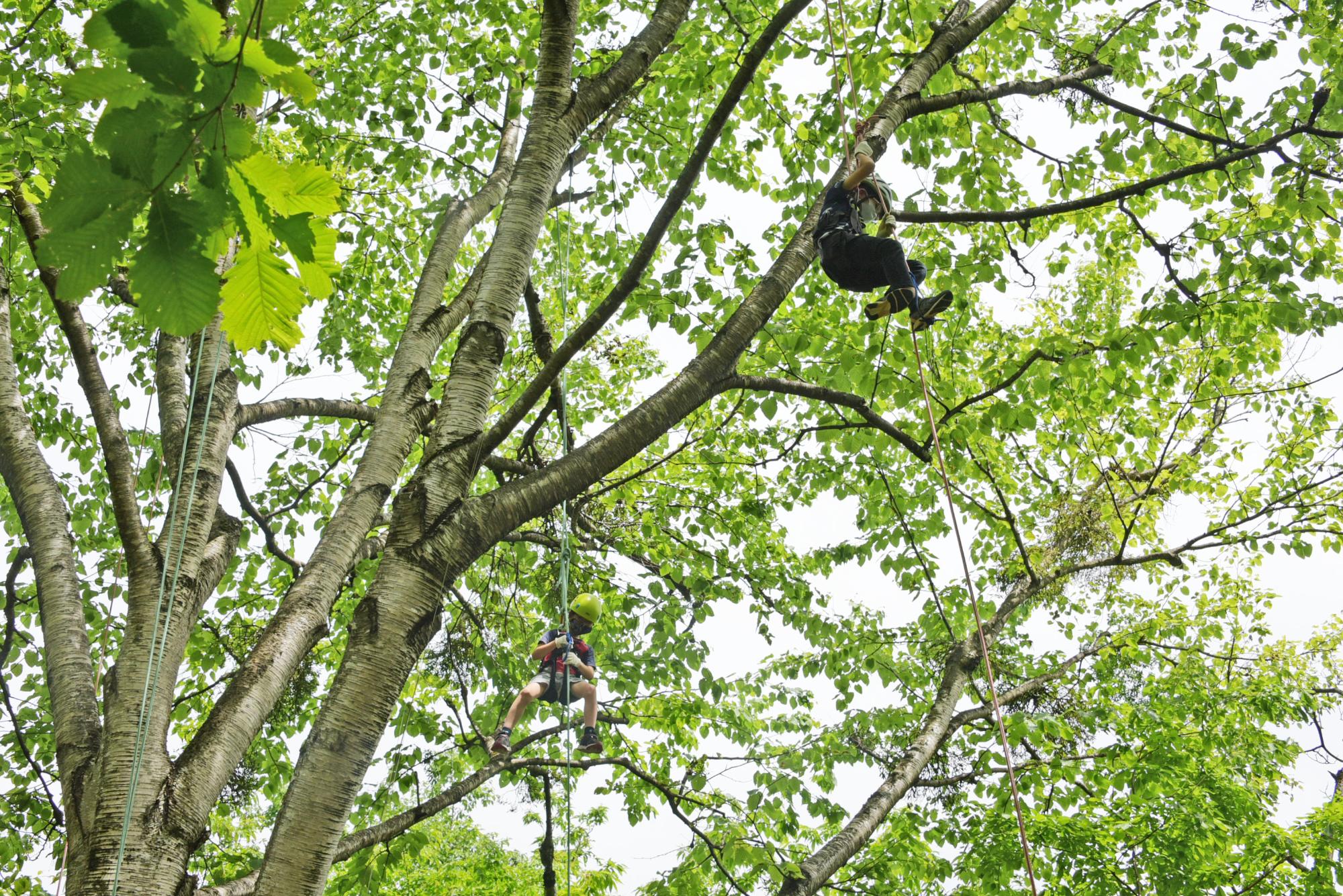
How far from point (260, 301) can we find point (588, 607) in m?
5.21

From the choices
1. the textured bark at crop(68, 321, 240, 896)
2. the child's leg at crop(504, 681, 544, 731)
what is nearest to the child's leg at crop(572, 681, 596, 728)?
the child's leg at crop(504, 681, 544, 731)

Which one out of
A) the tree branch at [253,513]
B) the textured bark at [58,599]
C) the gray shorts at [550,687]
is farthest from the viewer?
the gray shorts at [550,687]

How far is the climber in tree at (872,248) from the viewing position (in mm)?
4559

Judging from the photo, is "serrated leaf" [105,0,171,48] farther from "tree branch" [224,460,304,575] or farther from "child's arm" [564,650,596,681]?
"child's arm" [564,650,596,681]

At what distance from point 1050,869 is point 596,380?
19.6ft

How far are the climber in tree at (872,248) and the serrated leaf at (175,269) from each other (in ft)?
11.9

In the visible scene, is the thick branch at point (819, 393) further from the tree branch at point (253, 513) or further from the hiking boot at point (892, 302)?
the tree branch at point (253, 513)

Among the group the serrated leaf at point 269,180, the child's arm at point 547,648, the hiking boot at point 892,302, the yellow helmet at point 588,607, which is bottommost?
the serrated leaf at point 269,180

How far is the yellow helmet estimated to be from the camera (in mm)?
6309

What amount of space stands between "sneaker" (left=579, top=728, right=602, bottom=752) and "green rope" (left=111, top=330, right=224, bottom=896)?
3076 millimetres

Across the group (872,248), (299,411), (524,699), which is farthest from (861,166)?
(524,699)

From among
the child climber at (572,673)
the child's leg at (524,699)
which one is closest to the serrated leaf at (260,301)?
the child climber at (572,673)

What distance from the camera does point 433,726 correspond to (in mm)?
7043

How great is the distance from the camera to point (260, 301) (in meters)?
1.26
